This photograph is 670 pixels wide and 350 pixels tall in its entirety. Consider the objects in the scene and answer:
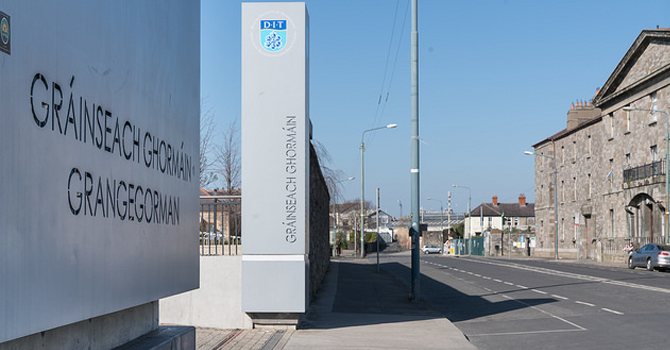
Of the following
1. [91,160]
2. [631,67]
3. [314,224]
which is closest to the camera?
[91,160]

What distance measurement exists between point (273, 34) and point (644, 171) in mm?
37760

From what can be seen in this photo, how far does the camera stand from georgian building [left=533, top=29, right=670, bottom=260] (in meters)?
42.9

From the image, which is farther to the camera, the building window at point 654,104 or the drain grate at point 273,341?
the building window at point 654,104

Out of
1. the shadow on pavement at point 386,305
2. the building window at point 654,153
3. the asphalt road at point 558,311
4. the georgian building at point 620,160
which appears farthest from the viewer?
the building window at point 654,153

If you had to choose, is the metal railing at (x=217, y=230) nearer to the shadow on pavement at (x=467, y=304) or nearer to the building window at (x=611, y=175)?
the shadow on pavement at (x=467, y=304)

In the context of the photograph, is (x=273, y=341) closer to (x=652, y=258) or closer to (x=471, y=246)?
(x=652, y=258)

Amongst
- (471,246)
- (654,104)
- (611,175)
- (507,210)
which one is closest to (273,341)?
(654,104)

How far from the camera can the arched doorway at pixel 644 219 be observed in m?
42.6

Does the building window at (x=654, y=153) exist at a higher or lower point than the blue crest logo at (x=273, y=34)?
higher

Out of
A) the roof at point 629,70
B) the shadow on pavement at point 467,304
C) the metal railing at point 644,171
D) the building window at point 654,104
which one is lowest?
the shadow on pavement at point 467,304

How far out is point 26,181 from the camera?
323 cm

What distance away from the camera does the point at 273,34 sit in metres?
12.4

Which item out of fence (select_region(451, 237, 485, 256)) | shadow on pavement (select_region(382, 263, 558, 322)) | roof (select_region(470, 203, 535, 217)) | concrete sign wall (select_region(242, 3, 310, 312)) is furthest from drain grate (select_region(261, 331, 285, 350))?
roof (select_region(470, 203, 535, 217))

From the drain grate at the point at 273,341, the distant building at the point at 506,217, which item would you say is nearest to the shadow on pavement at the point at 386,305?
the drain grate at the point at 273,341
